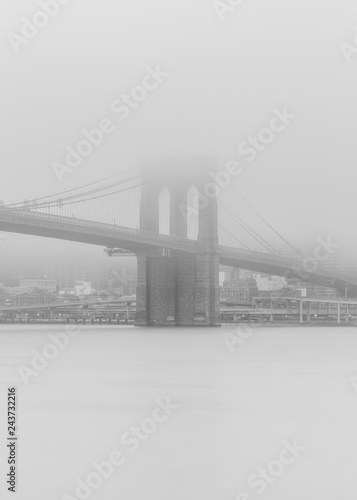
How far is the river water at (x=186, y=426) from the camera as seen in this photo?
1175 cm

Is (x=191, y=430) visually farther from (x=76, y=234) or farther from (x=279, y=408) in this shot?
(x=76, y=234)

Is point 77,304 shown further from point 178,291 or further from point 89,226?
point 89,226

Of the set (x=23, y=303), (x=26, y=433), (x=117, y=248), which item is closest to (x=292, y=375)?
(x=26, y=433)

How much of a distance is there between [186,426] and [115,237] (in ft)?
102

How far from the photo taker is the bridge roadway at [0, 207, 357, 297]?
43928mm

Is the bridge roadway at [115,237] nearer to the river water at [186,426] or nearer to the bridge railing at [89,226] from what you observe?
the bridge railing at [89,226]

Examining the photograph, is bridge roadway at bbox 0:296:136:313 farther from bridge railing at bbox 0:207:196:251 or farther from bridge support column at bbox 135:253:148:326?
bridge railing at bbox 0:207:196:251

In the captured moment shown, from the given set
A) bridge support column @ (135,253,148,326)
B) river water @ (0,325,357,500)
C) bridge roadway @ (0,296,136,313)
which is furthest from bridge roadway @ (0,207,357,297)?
bridge roadway @ (0,296,136,313)

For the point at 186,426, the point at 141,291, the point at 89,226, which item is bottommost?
the point at 186,426

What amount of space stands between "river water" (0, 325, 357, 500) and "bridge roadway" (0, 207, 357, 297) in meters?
13.8

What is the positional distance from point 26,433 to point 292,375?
11.5 metres

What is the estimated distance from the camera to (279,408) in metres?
18.2

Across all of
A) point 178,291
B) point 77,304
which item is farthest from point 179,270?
point 77,304

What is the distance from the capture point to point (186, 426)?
52.1 ft
